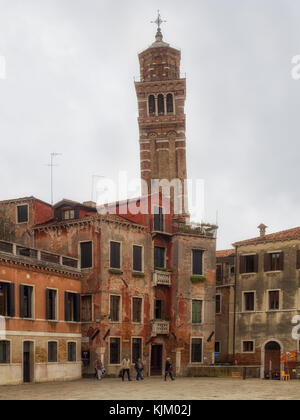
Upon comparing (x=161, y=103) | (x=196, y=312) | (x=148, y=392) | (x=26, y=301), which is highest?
(x=161, y=103)

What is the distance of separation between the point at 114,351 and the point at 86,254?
6.34m

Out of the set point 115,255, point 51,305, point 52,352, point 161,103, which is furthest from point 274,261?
point 161,103

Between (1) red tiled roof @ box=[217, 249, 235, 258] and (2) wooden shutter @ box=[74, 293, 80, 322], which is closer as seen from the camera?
(2) wooden shutter @ box=[74, 293, 80, 322]

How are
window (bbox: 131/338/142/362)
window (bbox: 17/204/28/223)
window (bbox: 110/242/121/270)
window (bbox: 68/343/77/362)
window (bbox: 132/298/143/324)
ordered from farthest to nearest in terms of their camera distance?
window (bbox: 17/204/28/223) < window (bbox: 132/298/143/324) < window (bbox: 131/338/142/362) < window (bbox: 110/242/121/270) < window (bbox: 68/343/77/362)

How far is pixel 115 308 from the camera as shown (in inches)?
1689

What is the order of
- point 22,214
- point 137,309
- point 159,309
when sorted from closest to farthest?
point 137,309
point 22,214
point 159,309

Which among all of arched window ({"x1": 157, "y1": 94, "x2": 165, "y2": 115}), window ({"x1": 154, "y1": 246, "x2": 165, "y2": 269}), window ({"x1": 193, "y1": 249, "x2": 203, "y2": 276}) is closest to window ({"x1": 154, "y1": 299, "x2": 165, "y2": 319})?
window ({"x1": 154, "y1": 246, "x2": 165, "y2": 269})

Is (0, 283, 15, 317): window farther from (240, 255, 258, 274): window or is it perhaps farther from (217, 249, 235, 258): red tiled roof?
(217, 249, 235, 258): red tiled roof

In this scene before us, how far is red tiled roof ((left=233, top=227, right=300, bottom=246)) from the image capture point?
157 feet

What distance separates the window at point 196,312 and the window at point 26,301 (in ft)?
44.1

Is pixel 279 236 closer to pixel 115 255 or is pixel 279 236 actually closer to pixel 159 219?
pixel 159 219

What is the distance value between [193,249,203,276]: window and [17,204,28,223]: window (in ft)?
39.1

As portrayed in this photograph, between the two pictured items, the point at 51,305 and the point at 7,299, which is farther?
the point at 51,305
